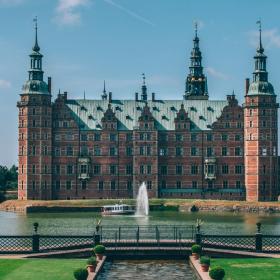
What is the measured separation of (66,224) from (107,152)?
152 feet

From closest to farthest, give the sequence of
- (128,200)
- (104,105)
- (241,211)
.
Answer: (241,211), (128,200), (104,105)

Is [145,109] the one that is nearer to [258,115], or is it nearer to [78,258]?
[258,115]

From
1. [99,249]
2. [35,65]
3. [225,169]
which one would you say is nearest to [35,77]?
[35,65]

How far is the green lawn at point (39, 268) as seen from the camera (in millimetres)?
39178

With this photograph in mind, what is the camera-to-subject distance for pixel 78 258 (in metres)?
48.0

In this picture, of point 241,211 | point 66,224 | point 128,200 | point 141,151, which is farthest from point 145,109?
point 66,224

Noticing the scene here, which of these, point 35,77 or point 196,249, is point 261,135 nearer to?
point 35,77

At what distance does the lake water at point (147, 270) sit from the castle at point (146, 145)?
7971 cm

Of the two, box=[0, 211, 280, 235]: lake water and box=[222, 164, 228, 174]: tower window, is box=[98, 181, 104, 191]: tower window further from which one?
box=[0, 211, 280, 235]: lake water

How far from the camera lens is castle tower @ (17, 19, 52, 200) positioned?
126 metres

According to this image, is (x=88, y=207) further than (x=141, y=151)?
No

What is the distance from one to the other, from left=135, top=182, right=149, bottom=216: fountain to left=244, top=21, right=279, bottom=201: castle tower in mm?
15831

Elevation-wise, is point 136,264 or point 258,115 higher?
point 258,115

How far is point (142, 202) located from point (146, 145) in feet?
38.6
